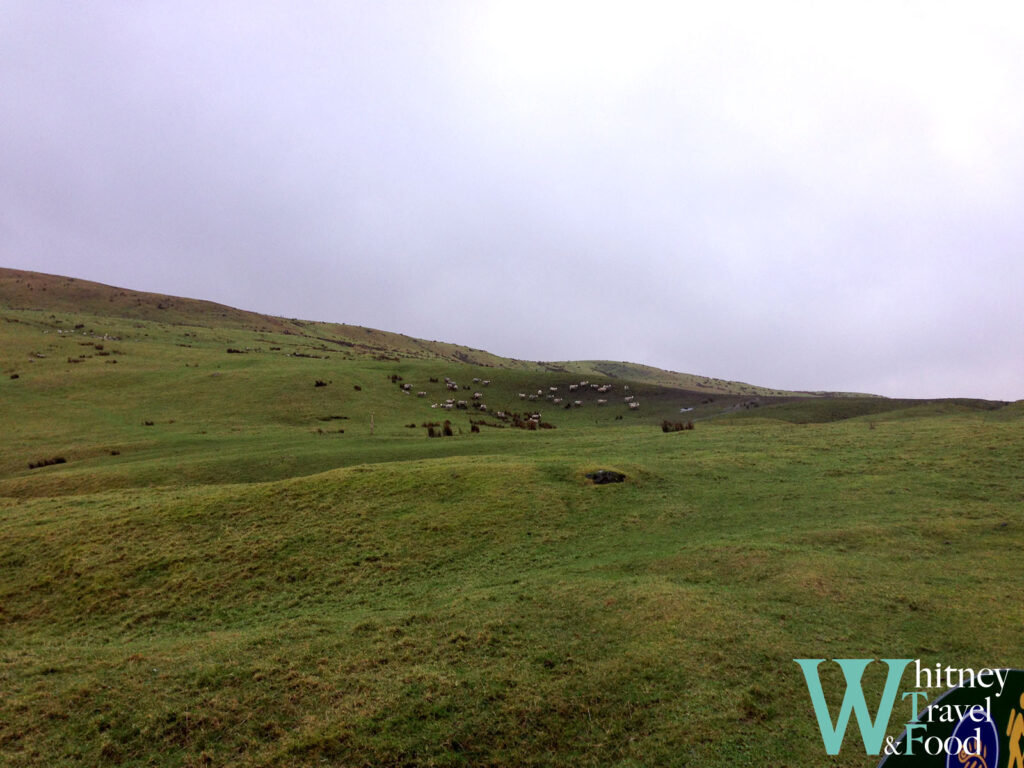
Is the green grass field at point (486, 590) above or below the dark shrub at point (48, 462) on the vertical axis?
above

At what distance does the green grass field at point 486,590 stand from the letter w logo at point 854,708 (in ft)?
0.71

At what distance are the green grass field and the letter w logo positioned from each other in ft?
0.71

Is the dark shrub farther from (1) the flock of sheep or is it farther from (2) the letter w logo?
(2) the letter w logo

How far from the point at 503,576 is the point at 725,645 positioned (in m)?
6.32

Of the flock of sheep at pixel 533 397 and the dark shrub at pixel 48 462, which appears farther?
the flock of sheep at pixel 533 397

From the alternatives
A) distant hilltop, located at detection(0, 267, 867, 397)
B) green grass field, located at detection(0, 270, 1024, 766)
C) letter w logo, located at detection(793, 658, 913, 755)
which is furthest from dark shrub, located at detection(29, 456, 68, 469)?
distant hilltop, located at detection(0, 267, 867, 397)

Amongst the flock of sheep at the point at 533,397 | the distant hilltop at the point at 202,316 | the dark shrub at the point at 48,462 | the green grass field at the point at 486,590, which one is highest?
the distant hilltop at the point at 202,316

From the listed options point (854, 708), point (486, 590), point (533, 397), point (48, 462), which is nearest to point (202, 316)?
point (533, 397)

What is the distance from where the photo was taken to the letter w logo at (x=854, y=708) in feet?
24.6

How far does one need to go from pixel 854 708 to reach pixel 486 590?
8.12m

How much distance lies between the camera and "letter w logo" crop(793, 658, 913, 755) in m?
7.50

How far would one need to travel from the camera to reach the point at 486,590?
45.9ft

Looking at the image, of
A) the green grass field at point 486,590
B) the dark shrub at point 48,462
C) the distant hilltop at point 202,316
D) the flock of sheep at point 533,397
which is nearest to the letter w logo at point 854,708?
the green grass field at point 486,590

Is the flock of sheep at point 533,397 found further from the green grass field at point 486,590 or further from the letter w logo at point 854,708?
the letter w logo at point 854,708
